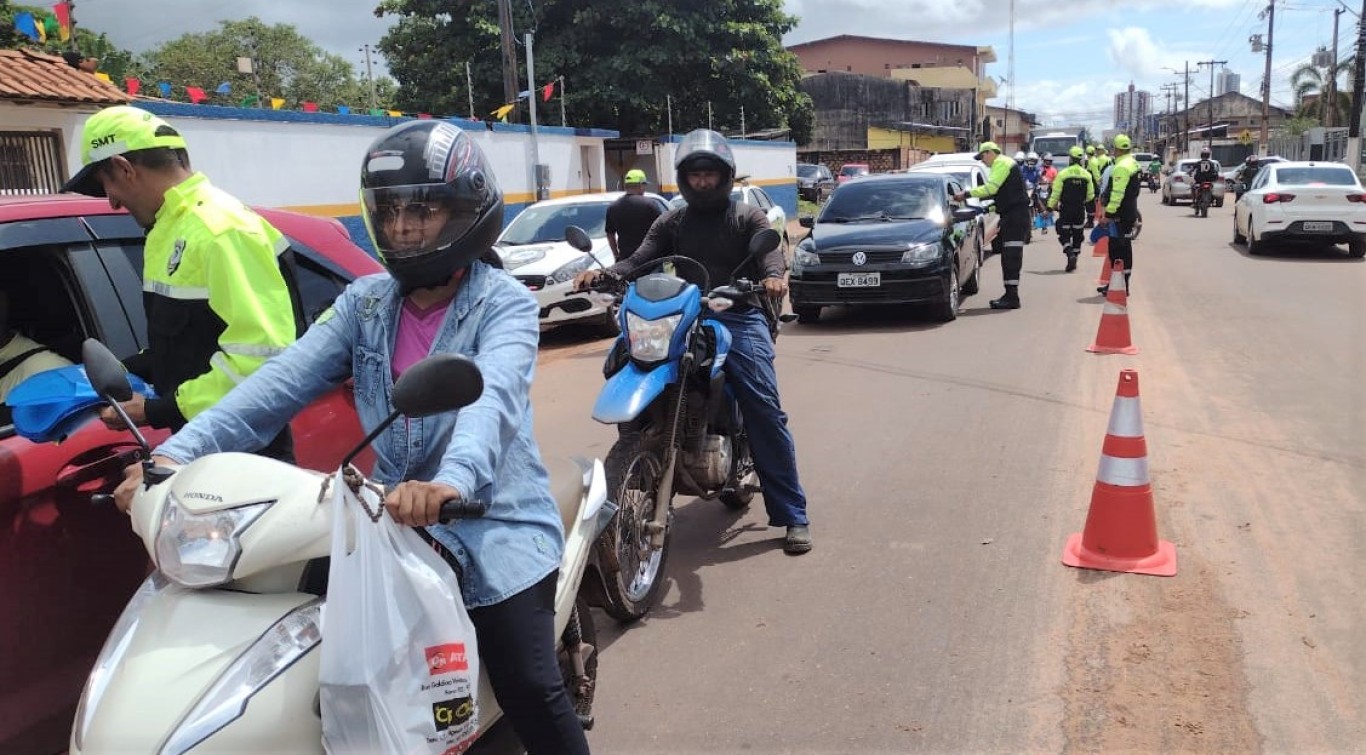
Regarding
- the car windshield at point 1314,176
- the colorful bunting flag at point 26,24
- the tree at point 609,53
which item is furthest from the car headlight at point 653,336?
the tree at point 609,53

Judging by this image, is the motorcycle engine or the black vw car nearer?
the motorcycle engine

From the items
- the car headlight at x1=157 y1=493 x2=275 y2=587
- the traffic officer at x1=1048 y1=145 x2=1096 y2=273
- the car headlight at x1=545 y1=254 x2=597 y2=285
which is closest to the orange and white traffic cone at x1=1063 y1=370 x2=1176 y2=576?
the car headlight at x1=157 y1=493 x2=275 y2=587

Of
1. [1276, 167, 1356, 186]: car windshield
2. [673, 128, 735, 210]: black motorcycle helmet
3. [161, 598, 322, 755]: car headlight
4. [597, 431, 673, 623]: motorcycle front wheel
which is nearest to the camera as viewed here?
[161, 598, 322, 755]: car headlight

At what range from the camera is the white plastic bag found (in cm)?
177

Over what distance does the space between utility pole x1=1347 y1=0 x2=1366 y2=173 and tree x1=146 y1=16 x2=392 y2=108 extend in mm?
48674

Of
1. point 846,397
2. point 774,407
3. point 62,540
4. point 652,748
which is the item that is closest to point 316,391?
point 62,540

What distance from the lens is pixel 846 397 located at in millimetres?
7875

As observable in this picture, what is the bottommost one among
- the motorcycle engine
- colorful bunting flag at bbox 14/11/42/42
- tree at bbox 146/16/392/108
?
the motorcycle engine

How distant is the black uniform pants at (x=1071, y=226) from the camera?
15.2 meters

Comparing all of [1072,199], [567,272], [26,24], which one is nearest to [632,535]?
[567,272]

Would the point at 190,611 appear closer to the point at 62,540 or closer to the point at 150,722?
the point at 150,722

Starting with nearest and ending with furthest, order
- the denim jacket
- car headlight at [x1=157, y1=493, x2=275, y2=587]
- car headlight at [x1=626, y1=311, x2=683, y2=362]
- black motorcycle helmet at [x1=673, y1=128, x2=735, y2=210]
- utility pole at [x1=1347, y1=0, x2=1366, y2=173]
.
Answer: car headlight at [x1=157, y1=493, x2=275, y2=587]
the denim jacket
car headlight at [x1=626, y1=311, x2=683, y2=362]
black motorcycle helmet at [x1=673, y1=128, x2=735, y2=210]
utility pole at [x1=1347, y1=0, x2=1366, y2=173]

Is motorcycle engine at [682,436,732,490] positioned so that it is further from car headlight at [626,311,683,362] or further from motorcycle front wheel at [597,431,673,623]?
car headlight at [626,311,683,362]

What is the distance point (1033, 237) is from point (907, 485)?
18868 millimetres
